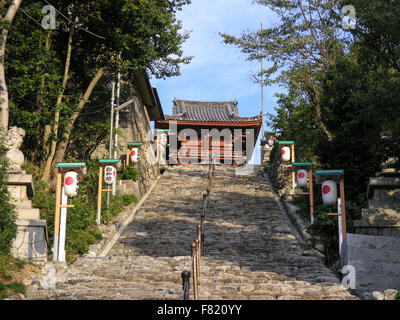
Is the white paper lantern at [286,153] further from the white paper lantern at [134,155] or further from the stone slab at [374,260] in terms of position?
the stone slab at [374,260]

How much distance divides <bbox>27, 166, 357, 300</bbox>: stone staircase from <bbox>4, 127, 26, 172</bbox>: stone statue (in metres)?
2.52

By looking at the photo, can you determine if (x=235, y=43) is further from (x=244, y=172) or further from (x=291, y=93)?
(x=244, y=172)

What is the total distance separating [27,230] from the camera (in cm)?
1022

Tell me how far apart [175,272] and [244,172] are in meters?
16.5

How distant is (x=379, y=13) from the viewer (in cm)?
882

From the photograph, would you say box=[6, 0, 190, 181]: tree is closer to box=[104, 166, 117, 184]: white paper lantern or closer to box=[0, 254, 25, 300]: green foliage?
box=[104, 166, 117, 184]: white paper lantern

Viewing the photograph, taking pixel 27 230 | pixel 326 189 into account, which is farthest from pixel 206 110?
pixel 27 230

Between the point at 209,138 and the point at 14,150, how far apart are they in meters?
22.7

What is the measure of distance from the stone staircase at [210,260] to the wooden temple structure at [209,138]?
12659mm

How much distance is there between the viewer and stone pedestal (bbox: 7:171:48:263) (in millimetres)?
10055

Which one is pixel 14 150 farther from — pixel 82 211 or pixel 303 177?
pixel 303 177

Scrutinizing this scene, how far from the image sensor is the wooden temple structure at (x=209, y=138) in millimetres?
32656

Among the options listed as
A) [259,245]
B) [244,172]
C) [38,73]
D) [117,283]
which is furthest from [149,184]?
[117,283]

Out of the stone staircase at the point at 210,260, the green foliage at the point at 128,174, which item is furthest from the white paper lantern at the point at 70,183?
the green foliage at the point at 128,174
